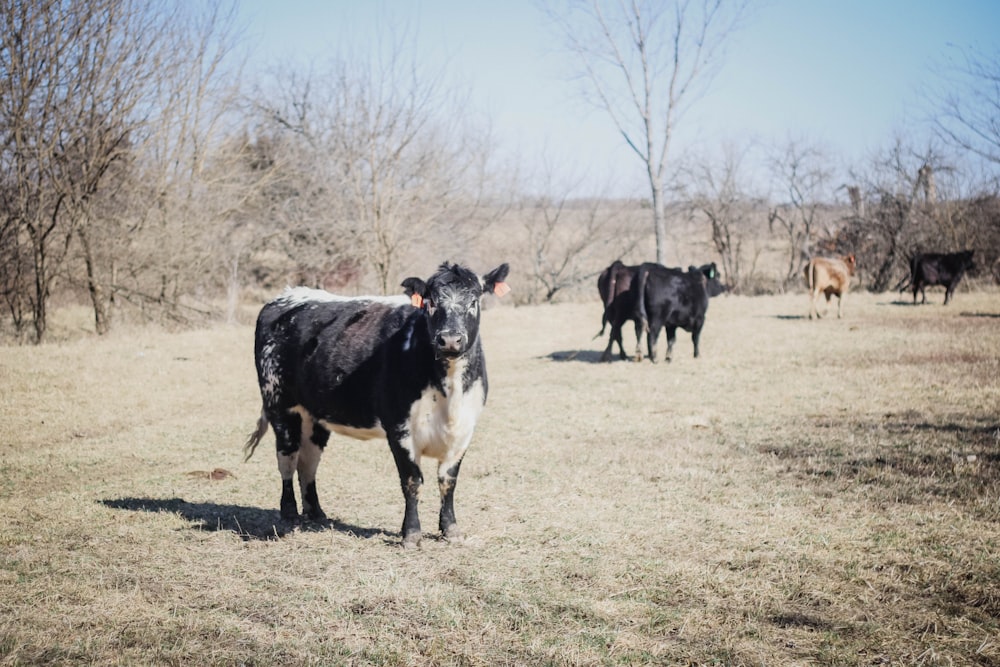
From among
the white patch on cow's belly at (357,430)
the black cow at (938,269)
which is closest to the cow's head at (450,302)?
the white patch on cow's belly at (357,430)

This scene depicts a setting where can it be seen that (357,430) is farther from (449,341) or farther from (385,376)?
(449,341)

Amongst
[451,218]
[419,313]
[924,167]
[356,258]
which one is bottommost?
[419,313]

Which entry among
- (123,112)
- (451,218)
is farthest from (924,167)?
(123,112)

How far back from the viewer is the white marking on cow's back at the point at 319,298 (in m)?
5.85

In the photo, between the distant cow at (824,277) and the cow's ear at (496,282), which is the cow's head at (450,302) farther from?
the distant cow at (824,277)

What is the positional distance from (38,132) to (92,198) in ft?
5.46

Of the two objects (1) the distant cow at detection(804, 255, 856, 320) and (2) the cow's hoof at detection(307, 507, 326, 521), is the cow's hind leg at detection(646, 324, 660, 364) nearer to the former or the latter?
(1) the distant cow at detection(804, 255, 856, 320)

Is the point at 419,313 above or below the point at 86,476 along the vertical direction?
above

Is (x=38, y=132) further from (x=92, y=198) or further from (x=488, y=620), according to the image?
(x=488, y=620)

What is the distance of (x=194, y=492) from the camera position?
6.71m

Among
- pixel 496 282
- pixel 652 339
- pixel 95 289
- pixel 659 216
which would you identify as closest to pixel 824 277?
pixel 659 216

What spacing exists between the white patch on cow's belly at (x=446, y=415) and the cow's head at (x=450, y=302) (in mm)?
254

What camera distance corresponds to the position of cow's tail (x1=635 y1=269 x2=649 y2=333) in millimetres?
13578

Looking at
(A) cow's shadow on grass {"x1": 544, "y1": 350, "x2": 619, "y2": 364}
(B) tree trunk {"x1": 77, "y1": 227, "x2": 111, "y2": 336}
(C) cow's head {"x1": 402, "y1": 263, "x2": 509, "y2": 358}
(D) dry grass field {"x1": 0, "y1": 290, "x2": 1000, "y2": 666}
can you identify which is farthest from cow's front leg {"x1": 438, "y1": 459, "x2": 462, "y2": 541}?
(B) tree trunk {"x1": 77, "y1": 227, "x2": 111, "y2": 336}
